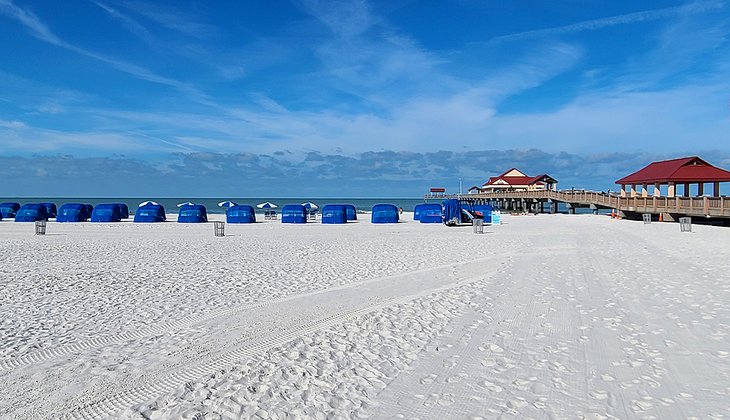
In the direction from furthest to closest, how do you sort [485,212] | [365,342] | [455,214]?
[485,212], [455,214], [365,342]

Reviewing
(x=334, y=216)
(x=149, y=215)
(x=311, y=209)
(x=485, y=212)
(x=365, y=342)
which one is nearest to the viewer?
(x=365, y=342)

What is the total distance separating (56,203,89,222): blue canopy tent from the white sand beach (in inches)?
1096

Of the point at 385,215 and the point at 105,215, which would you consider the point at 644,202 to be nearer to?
the point at 385,215

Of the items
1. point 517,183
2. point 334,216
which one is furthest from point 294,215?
point 517,183

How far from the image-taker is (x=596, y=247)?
17.1 m

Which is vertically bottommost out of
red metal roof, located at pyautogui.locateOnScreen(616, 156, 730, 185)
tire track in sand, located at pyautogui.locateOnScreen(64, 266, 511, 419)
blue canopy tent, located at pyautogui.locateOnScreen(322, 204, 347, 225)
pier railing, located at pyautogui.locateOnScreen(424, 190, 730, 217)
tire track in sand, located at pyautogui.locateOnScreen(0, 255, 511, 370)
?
tire track in sand, located at pyautogui.locateOnScreen(64, 266, 511, 419)

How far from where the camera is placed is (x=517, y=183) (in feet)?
294

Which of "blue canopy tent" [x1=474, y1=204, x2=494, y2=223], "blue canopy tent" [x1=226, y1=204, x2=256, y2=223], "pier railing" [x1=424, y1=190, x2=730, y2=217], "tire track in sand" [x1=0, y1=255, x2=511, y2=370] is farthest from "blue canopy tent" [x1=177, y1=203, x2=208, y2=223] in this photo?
"pier railing" [x1=424, y1=190, x2=730, y2=217]

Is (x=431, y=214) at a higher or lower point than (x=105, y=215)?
lower

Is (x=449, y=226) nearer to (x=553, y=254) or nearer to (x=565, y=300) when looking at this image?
(x=553, y=254)

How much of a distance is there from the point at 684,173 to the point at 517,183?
56.9m

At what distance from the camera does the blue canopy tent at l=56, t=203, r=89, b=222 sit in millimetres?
37075

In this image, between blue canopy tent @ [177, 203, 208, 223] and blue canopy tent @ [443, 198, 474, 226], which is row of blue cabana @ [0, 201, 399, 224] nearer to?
blue canopy tent @ [177, 203, 208, 223]

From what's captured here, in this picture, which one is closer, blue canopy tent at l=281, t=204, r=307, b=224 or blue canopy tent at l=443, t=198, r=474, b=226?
blue canopy tent at l=443, t=198, r=474, b=226
